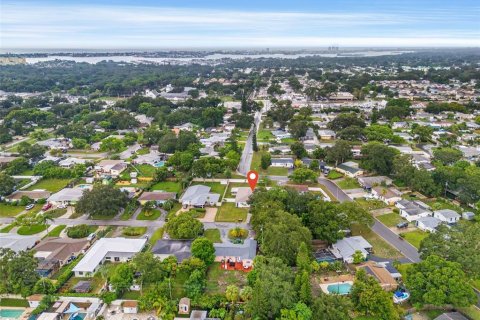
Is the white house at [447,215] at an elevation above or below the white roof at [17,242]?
above

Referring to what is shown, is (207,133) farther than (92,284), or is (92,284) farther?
(207,133)

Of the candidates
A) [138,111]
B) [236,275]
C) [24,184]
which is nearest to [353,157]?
[236,275]

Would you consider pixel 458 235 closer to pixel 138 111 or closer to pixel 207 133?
pixel 207 133

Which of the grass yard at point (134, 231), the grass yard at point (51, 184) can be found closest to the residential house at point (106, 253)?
the grass yard at point (134, 231)

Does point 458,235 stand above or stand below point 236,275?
above

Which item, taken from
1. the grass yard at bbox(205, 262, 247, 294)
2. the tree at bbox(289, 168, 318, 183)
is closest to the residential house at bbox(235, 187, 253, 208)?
the tree at bbox(289, 168, 318, 183)

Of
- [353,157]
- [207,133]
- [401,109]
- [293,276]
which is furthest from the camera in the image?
[401,109]

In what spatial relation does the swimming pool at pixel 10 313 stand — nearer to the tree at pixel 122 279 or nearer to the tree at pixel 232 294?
the tree at pixel 122 279
